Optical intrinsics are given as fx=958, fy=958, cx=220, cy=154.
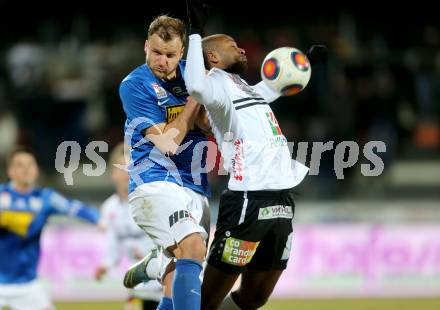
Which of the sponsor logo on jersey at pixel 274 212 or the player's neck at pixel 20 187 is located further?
the player's neck at pixel 20 187

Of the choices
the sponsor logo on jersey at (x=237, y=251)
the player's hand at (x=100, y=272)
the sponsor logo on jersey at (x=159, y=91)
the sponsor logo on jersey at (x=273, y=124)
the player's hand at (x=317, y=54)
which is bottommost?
the player's hand at (x=100, y=272)

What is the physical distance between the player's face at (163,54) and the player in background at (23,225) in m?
2.50

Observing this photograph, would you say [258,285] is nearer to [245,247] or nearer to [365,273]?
[245,247]

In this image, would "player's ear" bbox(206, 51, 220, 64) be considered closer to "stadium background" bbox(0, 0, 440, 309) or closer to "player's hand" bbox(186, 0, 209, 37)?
"player's hand" bbox(186, 0, 209, 37)

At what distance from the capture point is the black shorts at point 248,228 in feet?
18.7

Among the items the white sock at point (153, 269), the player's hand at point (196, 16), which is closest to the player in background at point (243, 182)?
the player's hand at point (196, 16)

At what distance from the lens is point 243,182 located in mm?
5723

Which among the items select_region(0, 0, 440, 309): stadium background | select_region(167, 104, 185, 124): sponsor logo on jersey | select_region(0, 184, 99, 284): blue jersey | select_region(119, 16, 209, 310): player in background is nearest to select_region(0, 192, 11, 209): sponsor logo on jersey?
select_region(0, 184, 99, 284): blue jersey

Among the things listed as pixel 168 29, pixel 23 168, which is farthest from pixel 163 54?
pixel 23 168

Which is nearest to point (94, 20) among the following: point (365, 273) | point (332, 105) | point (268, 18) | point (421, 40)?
point (268, 18)

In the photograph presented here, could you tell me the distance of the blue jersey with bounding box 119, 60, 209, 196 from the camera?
5.76 m

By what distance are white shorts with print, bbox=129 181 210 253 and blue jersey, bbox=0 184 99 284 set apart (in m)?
2.29

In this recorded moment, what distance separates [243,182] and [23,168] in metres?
2.83

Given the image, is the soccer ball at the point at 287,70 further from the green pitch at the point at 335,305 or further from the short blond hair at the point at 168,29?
the green pitch at the point at 335,305
